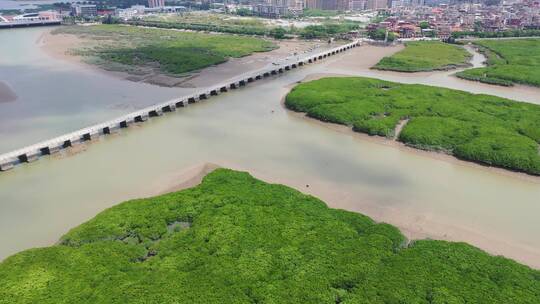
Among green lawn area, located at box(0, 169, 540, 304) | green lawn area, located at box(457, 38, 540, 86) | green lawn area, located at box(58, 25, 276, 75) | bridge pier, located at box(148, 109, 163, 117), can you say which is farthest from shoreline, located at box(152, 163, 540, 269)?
green lawn area, located at box(457, 38, 540, 86)

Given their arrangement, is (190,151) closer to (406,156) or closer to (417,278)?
(406,156)

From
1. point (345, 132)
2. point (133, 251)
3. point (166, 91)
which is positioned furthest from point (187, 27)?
point (133, 251)

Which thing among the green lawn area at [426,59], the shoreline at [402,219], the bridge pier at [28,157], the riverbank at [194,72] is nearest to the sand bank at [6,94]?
the riverbank at [194,72]

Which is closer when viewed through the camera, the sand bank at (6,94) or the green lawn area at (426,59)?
the sand bank at (6,94)

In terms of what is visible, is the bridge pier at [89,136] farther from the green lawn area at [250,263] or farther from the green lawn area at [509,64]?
the green lawn area at [509,64]

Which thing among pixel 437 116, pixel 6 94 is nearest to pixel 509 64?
pixel 437 116

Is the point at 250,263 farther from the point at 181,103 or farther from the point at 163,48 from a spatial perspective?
the point at 163,48

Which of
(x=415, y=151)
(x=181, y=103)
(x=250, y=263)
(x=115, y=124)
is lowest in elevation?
(x=250, y=263)
